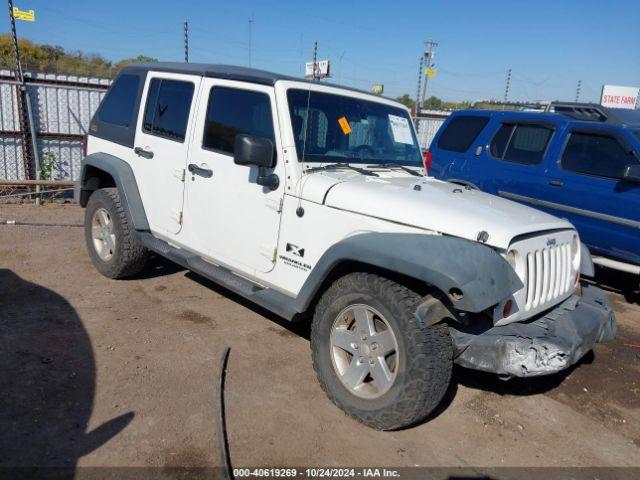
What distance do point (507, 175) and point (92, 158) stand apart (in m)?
4.97

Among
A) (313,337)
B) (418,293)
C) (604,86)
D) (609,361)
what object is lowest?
(609,361)

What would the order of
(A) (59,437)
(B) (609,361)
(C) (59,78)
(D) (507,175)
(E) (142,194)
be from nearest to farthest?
1. (A) (59,437)
2. (B) (609,361)
3. (E) (142,194)
4. (D) (507,175)
5. (C) (59,78)

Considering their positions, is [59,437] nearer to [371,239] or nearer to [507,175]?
[371,239]

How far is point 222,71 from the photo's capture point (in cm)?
409

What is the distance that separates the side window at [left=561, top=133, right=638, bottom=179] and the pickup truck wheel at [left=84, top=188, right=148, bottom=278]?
503 cm

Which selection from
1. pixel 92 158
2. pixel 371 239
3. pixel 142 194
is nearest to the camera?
pixel 371 239

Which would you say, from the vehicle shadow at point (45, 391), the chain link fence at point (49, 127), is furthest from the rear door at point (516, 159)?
the chain link fence at point (49, 127)

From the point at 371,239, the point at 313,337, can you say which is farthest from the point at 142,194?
the point at 371,239

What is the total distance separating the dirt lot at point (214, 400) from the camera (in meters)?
2.83

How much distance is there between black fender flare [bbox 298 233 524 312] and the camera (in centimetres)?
252

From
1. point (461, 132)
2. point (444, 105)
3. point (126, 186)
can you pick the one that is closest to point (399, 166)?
point (126, 186)

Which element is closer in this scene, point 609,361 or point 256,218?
point 256,218

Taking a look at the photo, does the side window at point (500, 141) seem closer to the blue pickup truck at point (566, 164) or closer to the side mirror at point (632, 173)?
the blue pickup truck at point (566, 164)

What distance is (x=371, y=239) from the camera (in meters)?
2.96
